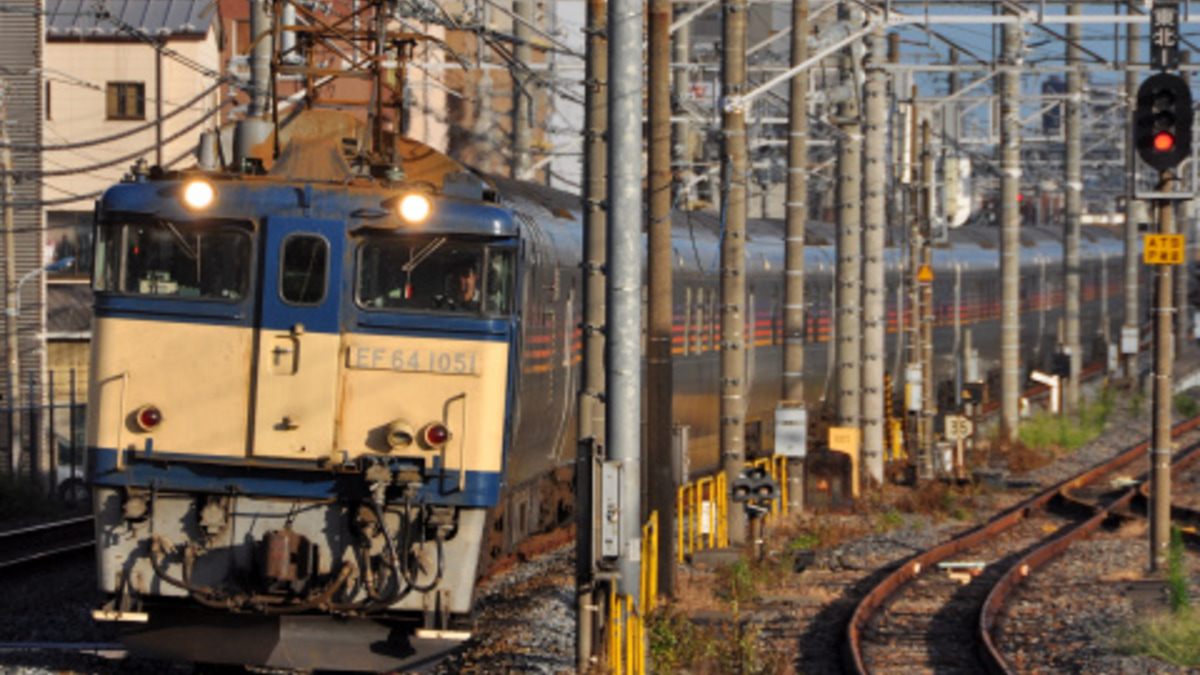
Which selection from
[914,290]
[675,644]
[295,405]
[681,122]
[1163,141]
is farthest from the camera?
[914,290]

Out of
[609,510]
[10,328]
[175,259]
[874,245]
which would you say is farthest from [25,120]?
[609,510]

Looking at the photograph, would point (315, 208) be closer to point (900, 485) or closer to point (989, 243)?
point (900, 485)

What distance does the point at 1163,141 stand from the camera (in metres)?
19.0

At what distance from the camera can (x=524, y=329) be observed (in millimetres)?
14695

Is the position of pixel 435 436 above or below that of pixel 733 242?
below

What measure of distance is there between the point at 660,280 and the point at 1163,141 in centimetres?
543

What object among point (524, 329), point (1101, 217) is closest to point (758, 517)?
point (524, 329)

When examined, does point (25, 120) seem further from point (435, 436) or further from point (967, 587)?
point (435, 436)

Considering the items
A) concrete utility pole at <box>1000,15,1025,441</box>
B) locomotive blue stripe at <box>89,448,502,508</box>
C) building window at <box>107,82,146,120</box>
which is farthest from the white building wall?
locomotive blue stripe at <box>89,448,502,508</box>

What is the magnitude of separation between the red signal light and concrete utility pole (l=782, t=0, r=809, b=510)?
4374 mm

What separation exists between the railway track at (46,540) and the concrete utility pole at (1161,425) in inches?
408

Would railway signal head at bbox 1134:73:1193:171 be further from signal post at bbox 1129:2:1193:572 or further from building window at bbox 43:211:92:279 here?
building window at bbox 43:211:92:279

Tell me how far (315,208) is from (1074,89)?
28410 mm

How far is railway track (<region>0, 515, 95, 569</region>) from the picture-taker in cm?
2069
